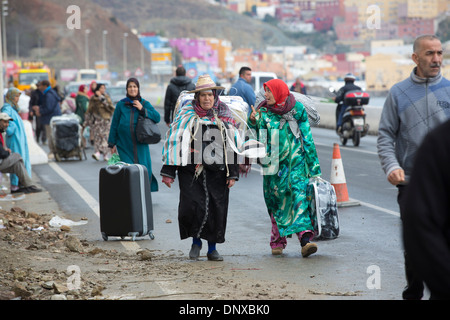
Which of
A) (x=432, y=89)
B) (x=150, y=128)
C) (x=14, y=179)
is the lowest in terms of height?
(x=14, y=179)

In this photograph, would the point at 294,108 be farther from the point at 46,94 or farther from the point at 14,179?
the point at 46,94

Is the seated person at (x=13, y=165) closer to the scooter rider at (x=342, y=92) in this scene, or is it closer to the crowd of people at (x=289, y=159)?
the crowd of people at (x=289, y=159)

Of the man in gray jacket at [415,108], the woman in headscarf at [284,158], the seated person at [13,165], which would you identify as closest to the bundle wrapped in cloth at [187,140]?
the woman in headscarf at [284,158]

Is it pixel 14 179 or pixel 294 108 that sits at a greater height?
pixel 294 108

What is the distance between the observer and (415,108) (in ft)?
19.5

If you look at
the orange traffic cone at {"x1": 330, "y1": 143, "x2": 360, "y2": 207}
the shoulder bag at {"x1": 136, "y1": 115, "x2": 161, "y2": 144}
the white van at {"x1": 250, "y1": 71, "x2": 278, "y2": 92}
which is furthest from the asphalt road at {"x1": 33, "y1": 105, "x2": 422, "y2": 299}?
the white van at {"x1": 250, "y1": 71, "x2": 278, "y2": 92}

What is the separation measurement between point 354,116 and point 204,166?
46.6 ft

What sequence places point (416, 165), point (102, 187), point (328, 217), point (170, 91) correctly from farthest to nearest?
point (170, 91) → point (102, 187) → point (328, 217) → point (416, 165)

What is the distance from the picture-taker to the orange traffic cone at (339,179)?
467 inches
